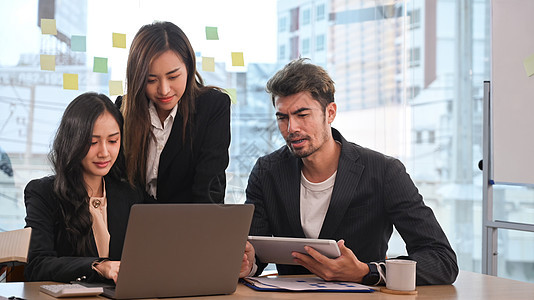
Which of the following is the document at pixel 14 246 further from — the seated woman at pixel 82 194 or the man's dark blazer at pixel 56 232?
the seated woman at pixel 82 194

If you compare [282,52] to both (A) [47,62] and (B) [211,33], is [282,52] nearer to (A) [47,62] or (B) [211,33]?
(B) [211,33]

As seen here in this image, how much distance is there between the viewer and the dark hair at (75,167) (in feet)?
5.81

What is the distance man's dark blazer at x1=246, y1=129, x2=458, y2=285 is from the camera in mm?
1971

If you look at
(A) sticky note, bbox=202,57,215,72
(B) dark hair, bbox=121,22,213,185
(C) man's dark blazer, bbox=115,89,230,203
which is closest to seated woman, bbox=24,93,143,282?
(B) dark hair, bbox=121,22,213,185

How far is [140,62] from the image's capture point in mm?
1988

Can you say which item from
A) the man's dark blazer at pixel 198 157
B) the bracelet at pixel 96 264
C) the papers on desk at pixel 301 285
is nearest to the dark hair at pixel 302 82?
the man's dark blazer at pixel 198 157

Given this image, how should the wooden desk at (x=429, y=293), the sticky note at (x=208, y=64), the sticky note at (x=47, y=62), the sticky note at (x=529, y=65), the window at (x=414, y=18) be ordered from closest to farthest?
the wooden desk at (x=429, y=293) → the sticky note at (x=529, y=65) → the sticky note at (x=47, y=62) → the sticky note at (x=208, y=64) → the window at (x=414, y=18)

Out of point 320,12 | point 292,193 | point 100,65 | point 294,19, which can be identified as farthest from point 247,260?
point 320,12

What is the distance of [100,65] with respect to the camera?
326 cm

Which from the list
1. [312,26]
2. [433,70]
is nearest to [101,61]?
[312,26]

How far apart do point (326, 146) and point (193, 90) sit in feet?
1.63

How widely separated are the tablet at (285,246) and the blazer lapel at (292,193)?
0.31m

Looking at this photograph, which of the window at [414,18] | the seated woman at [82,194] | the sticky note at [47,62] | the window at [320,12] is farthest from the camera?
the window at [414,18]

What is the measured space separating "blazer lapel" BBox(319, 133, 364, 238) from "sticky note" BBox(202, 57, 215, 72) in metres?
1.57
